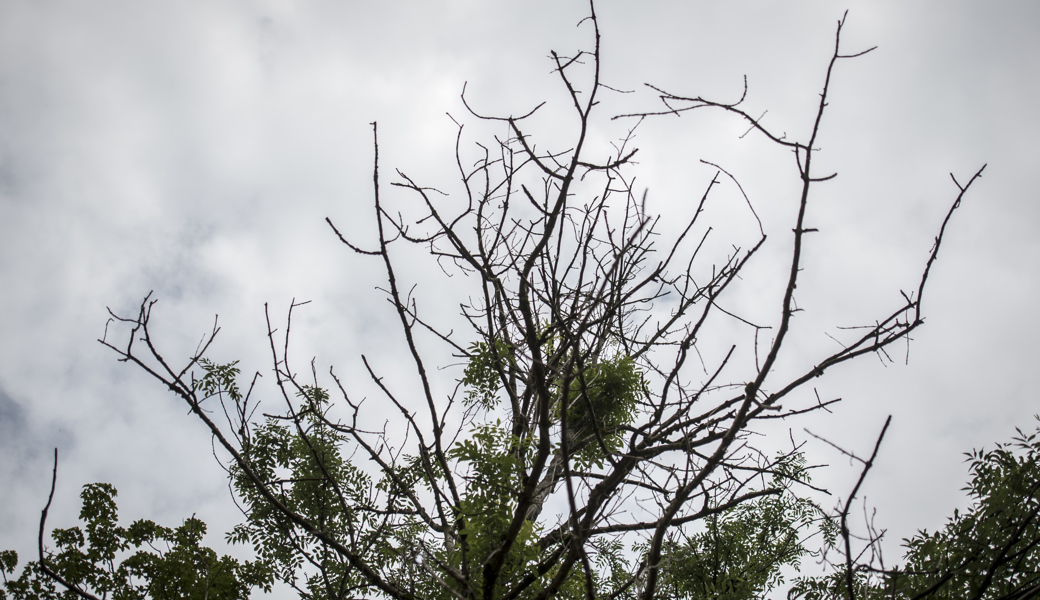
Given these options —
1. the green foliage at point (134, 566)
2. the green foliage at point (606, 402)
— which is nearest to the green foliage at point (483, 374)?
the green foliage at point (606, 402)

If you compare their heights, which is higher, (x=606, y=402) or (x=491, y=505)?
(x=606, y=402)

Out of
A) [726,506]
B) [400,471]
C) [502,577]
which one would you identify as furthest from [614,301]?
[400,471]

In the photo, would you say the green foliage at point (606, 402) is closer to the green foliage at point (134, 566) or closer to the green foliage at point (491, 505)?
the green foliage at point (491, 505)

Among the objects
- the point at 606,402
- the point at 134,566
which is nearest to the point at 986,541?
the point at 606,402

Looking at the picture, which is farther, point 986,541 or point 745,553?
point 745,553

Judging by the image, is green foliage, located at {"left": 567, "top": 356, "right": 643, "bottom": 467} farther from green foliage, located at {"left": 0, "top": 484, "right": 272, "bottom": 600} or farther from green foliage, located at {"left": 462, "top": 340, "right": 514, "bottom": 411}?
green foliage, located at {"left": 0, "top": 484, "right": 272, "bottom": 600}

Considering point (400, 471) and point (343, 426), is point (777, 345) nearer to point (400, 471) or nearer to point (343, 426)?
point (343, 426)

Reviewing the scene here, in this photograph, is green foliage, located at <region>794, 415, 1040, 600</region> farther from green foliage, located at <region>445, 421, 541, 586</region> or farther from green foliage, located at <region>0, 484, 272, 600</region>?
green foliage, located at <region>0, 484, 272, 600</region>

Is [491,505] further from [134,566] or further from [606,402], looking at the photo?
[134,566]

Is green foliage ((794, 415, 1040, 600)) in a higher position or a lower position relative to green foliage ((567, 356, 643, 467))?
lower

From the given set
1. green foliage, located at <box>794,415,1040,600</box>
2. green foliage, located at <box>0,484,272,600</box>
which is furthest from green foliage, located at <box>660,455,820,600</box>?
green foliage, located at <box>0,484,272,600</box>

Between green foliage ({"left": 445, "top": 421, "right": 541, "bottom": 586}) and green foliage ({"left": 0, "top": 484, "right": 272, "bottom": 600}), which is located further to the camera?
green foliage ({"left": 0, "top": 484, "right": 272, "bottom": 600})

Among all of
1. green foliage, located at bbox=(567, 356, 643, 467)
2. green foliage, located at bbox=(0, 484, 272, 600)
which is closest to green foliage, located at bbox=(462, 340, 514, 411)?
green foliage, located at bbox=(567, 356, 643, 467)

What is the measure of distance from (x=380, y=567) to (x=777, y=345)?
9.67ft
